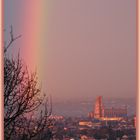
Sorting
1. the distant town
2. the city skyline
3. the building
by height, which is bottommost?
the distant town

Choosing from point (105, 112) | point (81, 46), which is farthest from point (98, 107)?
point (81, 46)

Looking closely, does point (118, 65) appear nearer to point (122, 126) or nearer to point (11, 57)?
point (122, 126)

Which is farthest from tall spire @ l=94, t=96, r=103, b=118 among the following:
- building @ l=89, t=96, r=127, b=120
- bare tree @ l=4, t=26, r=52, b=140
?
bare tree @ l=4, t=26, r=52, b=140

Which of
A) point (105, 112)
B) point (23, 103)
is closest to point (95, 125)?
point (105, 112)

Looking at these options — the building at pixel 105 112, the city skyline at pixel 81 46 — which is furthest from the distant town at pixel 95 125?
the city skyline at pixel 81 46

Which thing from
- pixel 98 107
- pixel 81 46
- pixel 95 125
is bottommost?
pixel 95 125

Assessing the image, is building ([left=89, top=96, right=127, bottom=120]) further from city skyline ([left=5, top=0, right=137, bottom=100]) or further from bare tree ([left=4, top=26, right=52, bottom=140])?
bare tree ([left=4, top=26, right=52, bottom=140])

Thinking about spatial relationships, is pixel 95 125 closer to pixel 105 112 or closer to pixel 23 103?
pixel 105 112

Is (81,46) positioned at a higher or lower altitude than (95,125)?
higher
